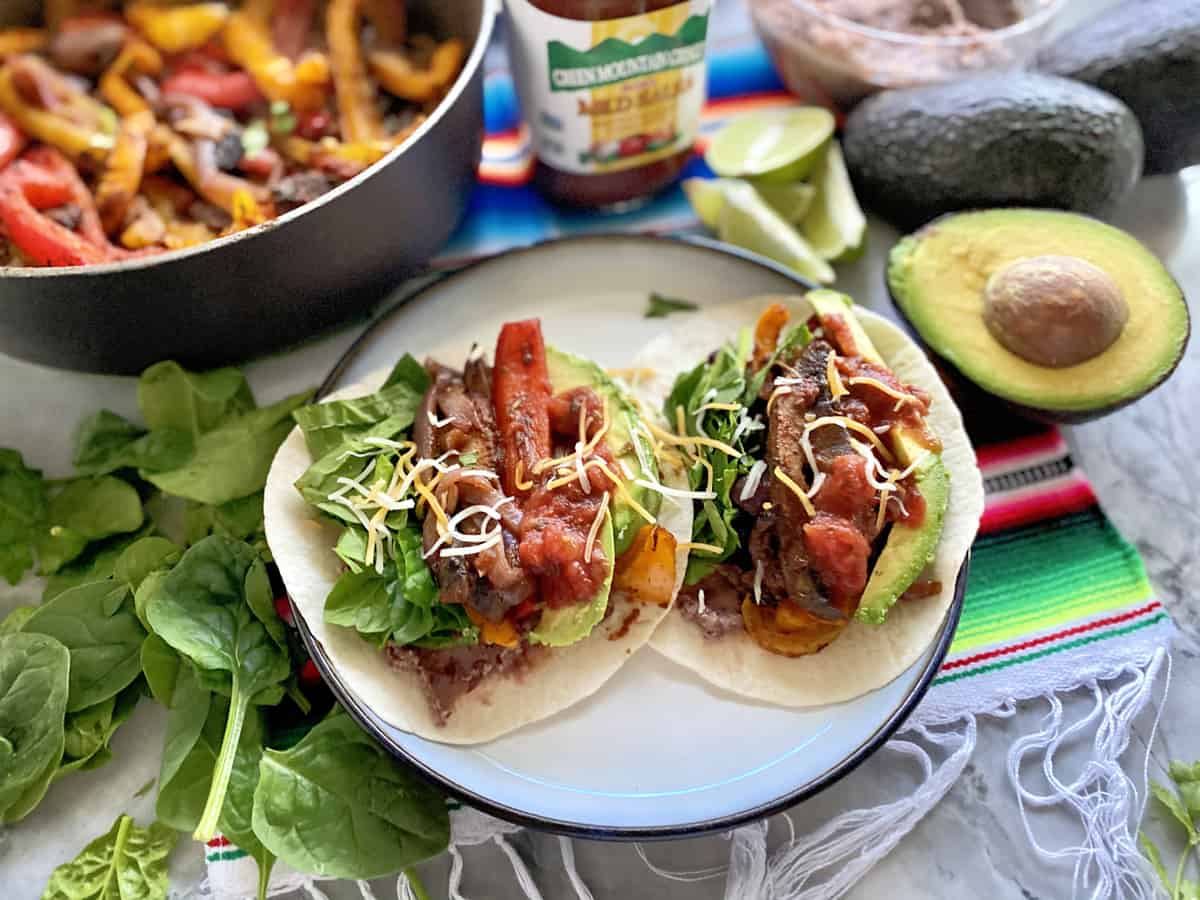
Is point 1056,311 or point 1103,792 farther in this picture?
point 1056,311

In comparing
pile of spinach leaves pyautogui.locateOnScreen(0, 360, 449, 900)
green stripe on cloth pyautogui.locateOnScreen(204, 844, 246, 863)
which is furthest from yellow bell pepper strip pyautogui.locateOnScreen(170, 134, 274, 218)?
green stripe on cloth pyautogui.locateOnScreen(204, 844, 246, 863)

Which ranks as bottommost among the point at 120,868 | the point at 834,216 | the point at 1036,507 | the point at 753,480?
the point at 120,868

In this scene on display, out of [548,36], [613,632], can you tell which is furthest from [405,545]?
[548,36]

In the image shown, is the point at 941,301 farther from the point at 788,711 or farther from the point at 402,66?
the point at 402,66

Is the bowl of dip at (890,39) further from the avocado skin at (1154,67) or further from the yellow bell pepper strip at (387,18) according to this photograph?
the yellow bell pepper strip at (387,18)

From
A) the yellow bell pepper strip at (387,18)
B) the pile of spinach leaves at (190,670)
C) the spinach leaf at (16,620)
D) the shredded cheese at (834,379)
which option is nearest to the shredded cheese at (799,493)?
the shredded cheese at (834,379)

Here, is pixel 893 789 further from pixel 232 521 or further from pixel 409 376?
pixel 232 521

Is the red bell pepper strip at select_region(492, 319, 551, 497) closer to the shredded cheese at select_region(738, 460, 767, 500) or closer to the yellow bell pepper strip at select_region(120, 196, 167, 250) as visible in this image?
the shredded cheese at select_region(738, 460, 767, 500)

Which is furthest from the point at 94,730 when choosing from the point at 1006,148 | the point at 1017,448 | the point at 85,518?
the point at 1006,148
